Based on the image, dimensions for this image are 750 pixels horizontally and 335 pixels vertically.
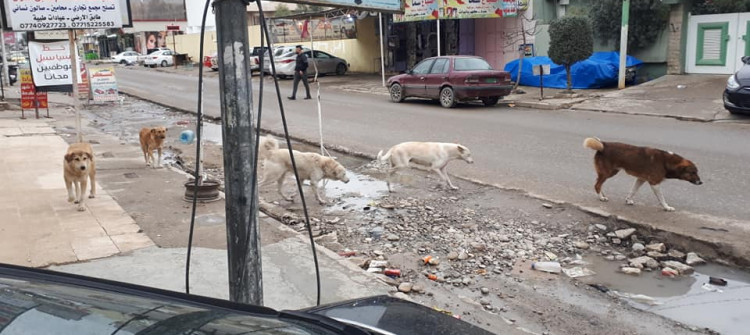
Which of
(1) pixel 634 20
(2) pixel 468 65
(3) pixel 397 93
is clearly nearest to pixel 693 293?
(2) pixel 468 65

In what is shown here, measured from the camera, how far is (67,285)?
222 centimetres

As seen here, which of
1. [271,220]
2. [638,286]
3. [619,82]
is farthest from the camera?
[619,82]

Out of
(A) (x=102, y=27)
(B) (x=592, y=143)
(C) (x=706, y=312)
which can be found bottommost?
(C) (x=706, y=312)

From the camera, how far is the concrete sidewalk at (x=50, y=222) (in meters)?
5.91

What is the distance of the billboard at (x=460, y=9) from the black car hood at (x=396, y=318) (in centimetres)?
2114

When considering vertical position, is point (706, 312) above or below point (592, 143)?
below

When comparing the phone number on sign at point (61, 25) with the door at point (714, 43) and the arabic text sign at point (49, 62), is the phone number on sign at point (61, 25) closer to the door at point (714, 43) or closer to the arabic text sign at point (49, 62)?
the arabic text sign at point (49, 62)

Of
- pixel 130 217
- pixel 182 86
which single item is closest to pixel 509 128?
pixel 130 217

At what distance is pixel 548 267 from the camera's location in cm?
589

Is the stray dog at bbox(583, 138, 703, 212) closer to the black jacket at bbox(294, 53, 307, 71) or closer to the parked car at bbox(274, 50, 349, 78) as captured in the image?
the black jacket at bbox(294, 53, 307, 71)

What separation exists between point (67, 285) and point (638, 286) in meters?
4.79

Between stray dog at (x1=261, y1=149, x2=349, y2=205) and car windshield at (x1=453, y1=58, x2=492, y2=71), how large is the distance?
1073 centimetres

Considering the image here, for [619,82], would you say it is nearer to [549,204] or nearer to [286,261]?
[549,204]

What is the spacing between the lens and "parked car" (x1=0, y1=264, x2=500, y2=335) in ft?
5.67
